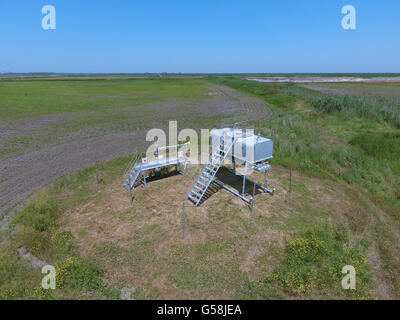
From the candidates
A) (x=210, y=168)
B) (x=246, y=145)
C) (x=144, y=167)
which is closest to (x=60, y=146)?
(x=144, y=167)

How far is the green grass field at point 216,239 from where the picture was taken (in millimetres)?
9469

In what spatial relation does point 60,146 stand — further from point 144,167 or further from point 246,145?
point 246,145

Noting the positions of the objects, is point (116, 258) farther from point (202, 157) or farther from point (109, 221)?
point (202, 157)

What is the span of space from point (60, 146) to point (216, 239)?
23.0 meters

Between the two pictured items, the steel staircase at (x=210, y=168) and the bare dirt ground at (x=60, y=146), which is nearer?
the steel staircase at (x=210, y=168)

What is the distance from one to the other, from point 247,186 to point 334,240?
7.10m

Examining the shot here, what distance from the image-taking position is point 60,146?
2703 cm

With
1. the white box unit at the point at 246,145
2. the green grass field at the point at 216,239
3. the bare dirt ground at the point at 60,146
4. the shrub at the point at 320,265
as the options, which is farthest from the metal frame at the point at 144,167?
the shrub at the point at 320,265

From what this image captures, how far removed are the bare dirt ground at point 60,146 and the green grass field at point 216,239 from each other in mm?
2708

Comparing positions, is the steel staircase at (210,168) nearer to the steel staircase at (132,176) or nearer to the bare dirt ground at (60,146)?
the steel staircase at (132,176)

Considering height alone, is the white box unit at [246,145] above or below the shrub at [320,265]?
above

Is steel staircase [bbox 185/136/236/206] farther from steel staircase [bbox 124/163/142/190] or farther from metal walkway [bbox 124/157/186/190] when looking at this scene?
steel staircase [bbox 124/163/142/190]
